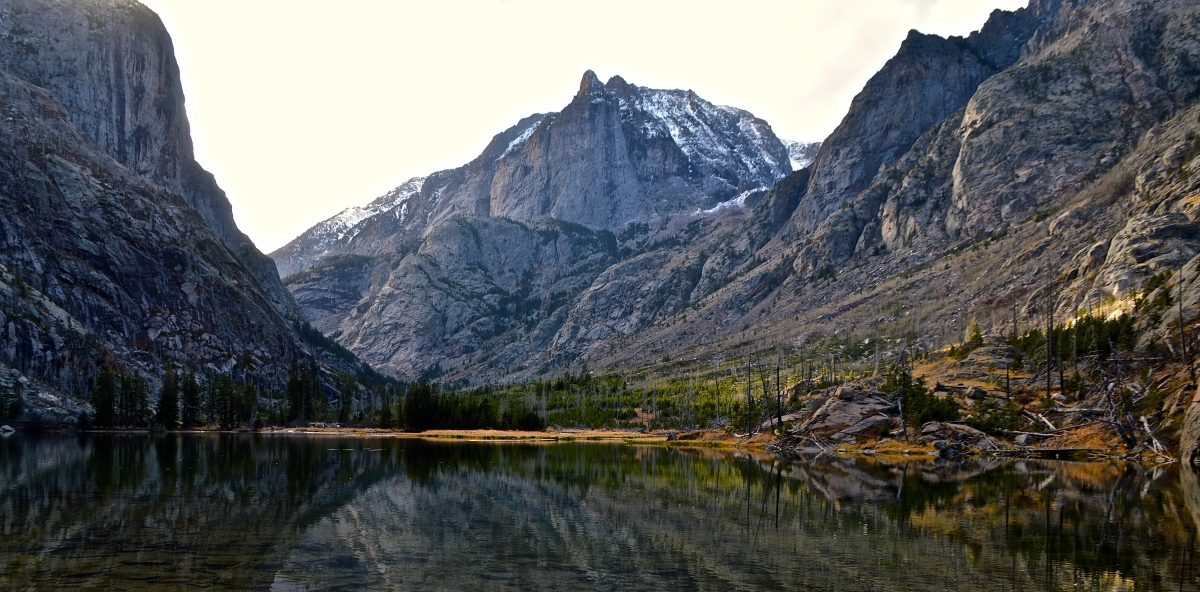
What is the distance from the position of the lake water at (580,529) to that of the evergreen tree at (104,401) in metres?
84.8

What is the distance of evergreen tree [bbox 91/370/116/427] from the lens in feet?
463

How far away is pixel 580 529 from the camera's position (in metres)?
39.1

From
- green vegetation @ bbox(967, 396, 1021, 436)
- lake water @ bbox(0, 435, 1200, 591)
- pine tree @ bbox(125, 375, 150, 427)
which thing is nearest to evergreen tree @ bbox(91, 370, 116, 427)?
pine tree @ bbox(125, 375, 150, 427)

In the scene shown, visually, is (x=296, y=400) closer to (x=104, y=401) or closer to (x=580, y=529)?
(x=104, y=401)

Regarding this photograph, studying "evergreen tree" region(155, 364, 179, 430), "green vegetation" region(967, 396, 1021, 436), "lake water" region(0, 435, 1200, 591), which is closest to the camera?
"lake water" region(0, 435, 1200, 591)

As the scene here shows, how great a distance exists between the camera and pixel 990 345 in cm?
12194

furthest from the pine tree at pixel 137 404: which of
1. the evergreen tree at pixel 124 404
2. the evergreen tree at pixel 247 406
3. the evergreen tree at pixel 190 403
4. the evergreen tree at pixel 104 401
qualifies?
the evergreen tree at pixel 247 406

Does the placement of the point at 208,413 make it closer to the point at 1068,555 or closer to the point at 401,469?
the point at 401,469

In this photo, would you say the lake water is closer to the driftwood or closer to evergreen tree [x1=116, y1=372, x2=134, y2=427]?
the driftwood

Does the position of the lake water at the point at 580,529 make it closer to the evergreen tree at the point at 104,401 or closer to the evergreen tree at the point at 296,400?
the evergreen tree at the point at 104,401

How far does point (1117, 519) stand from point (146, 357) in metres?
207

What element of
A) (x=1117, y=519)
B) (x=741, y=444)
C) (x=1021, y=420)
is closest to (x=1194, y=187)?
(x=1021, y=420)

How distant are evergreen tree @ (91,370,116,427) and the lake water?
278ft

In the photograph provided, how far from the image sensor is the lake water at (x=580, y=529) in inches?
1065
